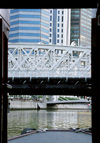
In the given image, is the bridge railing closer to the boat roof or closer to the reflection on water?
the reflection on water

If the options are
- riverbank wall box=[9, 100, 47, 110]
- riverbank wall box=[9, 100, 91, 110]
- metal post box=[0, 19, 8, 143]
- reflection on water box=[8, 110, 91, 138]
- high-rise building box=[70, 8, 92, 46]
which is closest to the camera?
metal post box=[0, 19, 8, 143]

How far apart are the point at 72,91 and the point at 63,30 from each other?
380 feet

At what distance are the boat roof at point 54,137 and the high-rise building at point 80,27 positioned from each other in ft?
538

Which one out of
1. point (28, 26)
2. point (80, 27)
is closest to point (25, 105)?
point (28, 26)

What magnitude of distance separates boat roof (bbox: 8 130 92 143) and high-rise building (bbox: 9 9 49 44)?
393 ft

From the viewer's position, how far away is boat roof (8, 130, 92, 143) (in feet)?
32.5

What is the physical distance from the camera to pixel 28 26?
427ft

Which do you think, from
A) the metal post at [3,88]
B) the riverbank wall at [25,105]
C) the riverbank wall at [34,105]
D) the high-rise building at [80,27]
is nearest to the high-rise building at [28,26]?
the riverbank wall at [34,105]

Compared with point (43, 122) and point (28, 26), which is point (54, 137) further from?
point (28, 26)

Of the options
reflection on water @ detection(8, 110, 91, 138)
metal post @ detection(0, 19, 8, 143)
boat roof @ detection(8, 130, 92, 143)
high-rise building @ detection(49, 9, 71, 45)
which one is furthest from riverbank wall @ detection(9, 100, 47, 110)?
metal post @ detection(0, 19, 8, 143)

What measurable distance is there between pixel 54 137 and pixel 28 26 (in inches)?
4794

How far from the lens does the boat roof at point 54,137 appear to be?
9.90 m

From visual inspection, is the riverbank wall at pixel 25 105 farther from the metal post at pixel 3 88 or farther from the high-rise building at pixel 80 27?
the high-rise building at pixel 80 27
